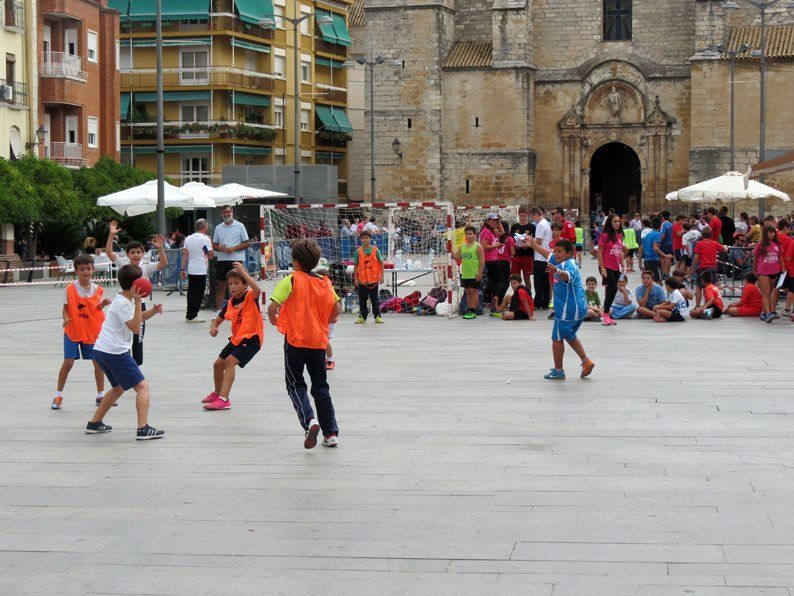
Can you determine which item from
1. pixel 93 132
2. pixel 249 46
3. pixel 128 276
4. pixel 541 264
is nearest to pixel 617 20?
pixel 249 46

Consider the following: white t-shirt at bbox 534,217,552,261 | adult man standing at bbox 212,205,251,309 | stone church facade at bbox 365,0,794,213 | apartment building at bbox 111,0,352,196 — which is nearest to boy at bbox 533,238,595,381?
adult man standing at bbox 212,205,251,309

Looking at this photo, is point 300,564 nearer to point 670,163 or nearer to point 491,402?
point 491,402

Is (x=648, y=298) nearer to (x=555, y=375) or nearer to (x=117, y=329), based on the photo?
(x=555, y=375)

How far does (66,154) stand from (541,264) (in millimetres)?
25694

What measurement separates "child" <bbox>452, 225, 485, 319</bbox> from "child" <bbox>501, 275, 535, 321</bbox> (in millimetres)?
597

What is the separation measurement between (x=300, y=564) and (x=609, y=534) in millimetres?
1525

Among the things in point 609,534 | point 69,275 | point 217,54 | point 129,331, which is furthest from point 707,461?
point 217,54

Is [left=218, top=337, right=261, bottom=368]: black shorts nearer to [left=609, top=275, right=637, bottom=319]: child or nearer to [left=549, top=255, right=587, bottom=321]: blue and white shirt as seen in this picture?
[left=549, top=255, right=587, bottom=321]: blue and white shirt

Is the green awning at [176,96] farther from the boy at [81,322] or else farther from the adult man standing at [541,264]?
the boy at [81,322]

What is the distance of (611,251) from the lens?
801 inches

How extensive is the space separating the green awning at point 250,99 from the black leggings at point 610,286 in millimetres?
39321

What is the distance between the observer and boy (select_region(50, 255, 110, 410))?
11086mm

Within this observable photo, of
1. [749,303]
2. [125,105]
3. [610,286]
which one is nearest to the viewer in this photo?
[610,286]

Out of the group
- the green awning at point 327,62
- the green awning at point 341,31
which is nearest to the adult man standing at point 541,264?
the green awning at point 327,62
